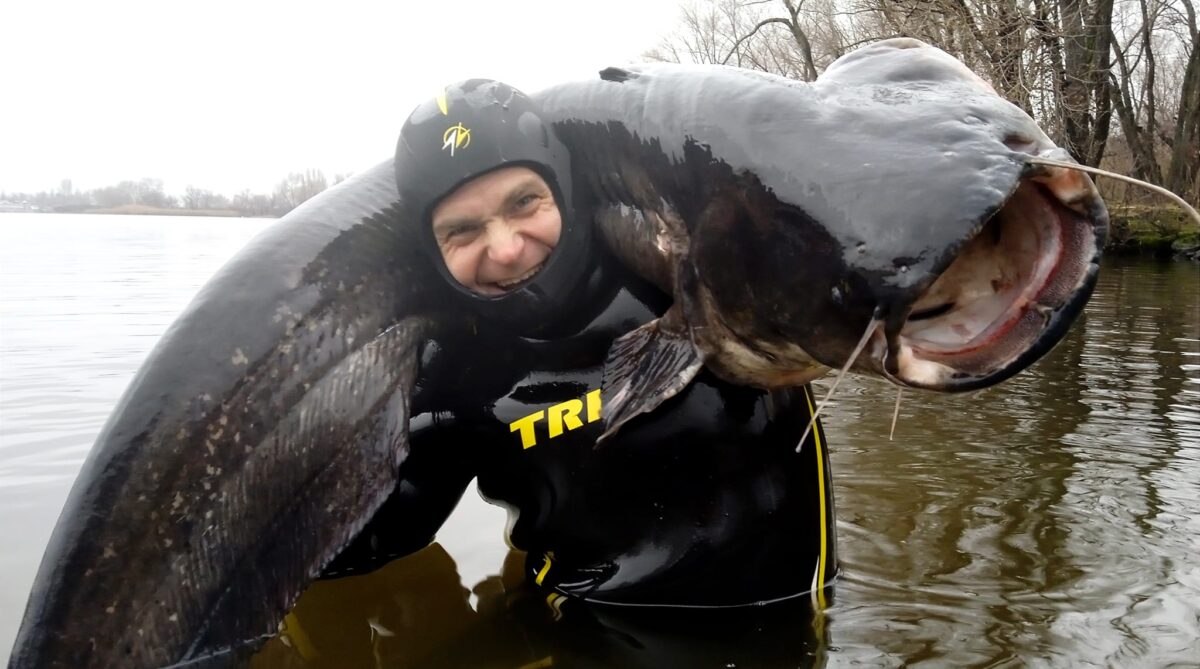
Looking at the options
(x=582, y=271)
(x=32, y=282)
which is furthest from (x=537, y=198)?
(x=32, y=282)

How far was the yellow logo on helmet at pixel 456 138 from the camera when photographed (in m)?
1.92

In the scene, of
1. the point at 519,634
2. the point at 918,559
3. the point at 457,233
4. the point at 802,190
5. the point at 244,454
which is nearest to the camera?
the point at 802,190

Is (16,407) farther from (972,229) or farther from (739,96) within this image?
(972,229)

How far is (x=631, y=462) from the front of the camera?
6.98ft

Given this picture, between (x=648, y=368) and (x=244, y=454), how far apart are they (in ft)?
2.87

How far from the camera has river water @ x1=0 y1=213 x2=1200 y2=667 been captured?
84.6 inches

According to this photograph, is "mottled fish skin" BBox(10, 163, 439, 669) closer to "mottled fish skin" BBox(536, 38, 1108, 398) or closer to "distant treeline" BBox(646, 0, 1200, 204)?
"mottled fish skin" BBox(536, 38, 1108, 398)

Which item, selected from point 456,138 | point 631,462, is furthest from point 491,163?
point 631,462

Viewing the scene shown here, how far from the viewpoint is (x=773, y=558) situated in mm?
2229

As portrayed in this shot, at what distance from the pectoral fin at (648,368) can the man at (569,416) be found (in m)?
0.12

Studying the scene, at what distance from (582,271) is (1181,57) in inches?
1277

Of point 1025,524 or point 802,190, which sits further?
point 1025,524

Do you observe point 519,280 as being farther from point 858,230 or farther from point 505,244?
point 858,230

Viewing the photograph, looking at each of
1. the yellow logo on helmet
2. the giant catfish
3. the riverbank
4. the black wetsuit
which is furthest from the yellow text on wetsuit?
the riverbank
